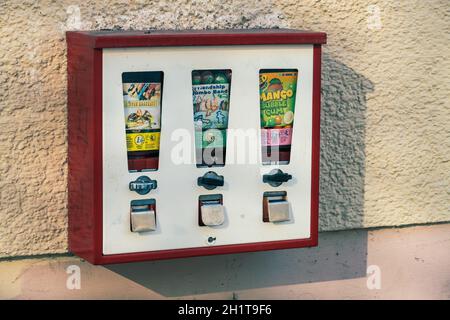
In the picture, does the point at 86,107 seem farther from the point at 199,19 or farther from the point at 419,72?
the point at 419,72

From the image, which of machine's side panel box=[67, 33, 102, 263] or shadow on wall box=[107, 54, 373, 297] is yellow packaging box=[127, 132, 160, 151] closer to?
machine's side panel box=[67, 33, 102, 263]

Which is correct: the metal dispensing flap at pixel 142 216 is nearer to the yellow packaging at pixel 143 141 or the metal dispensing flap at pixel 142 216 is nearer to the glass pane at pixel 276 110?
the yellow packaging at pixel 143 141

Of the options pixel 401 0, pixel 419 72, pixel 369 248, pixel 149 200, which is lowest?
pixel 369 248

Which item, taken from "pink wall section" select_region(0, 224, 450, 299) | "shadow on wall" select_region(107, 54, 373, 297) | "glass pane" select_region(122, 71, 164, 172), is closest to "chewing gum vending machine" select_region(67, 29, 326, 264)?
"glass pane" select_region(122, 71, 164, 172)

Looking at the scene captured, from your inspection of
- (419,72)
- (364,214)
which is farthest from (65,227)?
(419,72)

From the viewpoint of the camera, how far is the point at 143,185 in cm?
265

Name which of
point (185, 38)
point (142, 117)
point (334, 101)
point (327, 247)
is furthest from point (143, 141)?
point (327, 247)

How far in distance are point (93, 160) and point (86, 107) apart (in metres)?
0.16

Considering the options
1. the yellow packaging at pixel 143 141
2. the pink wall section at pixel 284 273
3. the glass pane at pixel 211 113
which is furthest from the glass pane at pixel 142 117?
the pink wall section at pixel 284 273

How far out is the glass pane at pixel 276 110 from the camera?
277 centimetres

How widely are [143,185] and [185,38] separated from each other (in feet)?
1.41

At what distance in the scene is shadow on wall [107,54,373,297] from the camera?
3145 mm

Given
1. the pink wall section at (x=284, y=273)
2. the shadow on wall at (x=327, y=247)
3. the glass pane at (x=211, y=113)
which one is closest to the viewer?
the glass pane at (x=211, y=113)

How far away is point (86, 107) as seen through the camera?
266 centimetres
